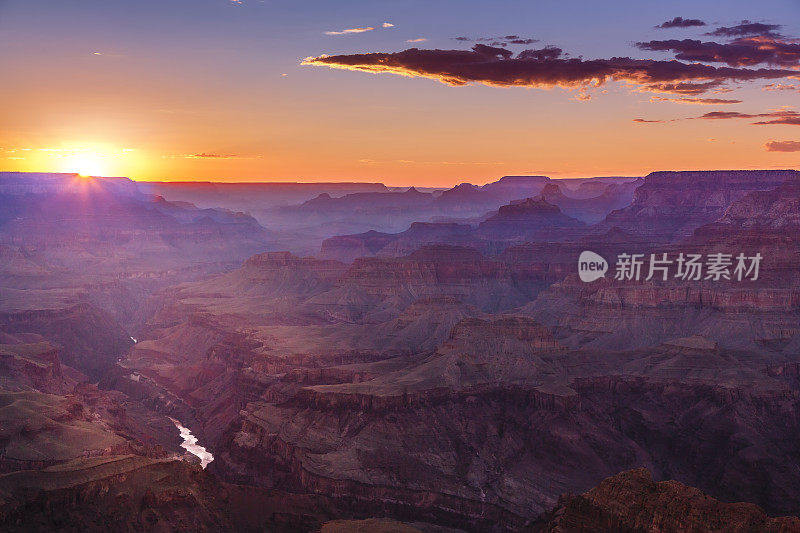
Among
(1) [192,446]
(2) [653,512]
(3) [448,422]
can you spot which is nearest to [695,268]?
(3) [448,422]

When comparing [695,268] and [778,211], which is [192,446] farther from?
[778,211]

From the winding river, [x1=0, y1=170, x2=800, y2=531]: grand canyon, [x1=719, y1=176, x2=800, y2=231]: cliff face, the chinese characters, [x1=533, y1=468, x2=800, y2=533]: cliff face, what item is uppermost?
[x1=719, y1=176, x2=800, y2=231]: cliff face

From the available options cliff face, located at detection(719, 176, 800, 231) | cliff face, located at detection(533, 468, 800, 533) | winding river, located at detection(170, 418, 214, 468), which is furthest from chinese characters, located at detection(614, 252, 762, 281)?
cliff face, located at detection(533, 468, 800, 533)

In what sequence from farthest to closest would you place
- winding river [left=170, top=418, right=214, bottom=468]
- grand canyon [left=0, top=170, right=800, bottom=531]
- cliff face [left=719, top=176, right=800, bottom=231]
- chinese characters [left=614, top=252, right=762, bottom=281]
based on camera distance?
cliff face [left=719, top=176, right=800, bottom=231]
chinese characters [left=614, top=252, right=762, bottom=281]
winding river [left=170, top=418, right=214, bottom=468]
grand canyon [left=0, top=170, right=800, bottom=531]

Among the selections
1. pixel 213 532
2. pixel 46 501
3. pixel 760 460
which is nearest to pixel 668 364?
pixel 760 460

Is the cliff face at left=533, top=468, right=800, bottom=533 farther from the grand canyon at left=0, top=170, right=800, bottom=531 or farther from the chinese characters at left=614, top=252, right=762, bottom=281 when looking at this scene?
the chinese characters at left=614, top=252, right=762, bottom=281

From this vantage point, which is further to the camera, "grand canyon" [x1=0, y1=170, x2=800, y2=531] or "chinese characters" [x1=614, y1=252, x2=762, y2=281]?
"chinese characters" [x1=614, y1=252, x2=762, y2=281]

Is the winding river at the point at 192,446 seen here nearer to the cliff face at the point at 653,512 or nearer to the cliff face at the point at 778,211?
the cliff face at the point at 653,512
